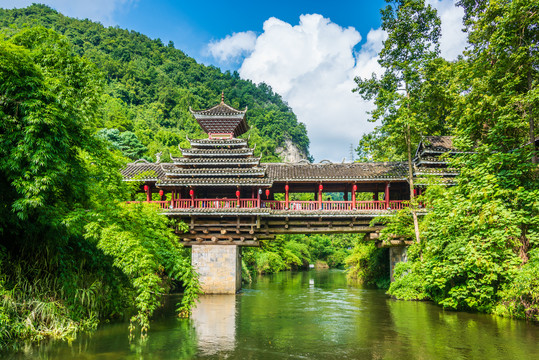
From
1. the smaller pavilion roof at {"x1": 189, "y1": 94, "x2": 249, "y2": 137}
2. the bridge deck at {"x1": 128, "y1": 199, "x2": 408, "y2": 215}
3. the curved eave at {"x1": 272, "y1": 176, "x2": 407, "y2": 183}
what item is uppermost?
the smaller pavilion roof at {"x1": 189, "y1": 94, "x2": 249, "y2": 137}

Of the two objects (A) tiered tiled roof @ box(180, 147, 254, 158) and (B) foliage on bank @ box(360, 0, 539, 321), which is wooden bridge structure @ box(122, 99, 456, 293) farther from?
(B) foliage on bank @ box(360, 0, 539, 321)

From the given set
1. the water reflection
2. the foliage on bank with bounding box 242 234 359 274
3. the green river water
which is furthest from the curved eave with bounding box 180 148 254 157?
the foliage on bank with bounding box 242 234 359 274

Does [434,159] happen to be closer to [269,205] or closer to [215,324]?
[269,205]

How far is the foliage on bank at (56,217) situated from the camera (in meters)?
7.15

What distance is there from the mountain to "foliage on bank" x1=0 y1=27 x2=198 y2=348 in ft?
118

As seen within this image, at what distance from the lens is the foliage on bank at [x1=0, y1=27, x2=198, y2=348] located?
7.15 meters

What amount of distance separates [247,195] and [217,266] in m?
3.96

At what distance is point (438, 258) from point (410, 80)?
8418 millimetres

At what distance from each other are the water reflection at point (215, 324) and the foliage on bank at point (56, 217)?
3.52 ft

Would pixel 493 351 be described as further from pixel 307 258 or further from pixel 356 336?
pixel 307 258

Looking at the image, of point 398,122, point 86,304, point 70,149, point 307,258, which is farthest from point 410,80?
point 307,258

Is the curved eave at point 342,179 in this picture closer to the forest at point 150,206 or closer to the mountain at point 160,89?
the forest at point 150,206

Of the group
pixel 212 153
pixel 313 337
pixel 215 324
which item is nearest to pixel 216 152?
pixel 212 153

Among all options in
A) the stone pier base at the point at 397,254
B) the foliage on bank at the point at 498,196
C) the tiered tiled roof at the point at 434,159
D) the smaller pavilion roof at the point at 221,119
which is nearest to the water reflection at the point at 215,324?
the foliage on bank at the point at 498,196
